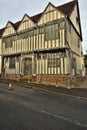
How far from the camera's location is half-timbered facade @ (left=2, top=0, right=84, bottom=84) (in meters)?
17.7

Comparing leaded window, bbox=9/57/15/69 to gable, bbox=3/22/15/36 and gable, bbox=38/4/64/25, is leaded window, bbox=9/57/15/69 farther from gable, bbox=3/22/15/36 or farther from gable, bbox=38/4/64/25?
gable, bbox=38/4/64/25

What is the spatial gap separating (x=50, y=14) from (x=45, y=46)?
3.71 metres

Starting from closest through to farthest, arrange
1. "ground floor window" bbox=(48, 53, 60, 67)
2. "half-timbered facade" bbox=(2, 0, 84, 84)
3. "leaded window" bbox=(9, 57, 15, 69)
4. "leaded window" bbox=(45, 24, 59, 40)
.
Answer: "half-timbered facade" bbox=(2, 0, 84, 84) → "ground floor window" bbox=(48, 53, 60, 67) → "leaded window" bbox=(45, 24, 59, 40) → "leaded window" bbox=(9, 57, 15, 69)

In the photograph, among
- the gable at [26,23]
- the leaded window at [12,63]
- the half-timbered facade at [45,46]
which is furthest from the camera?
the leaded window at [12,63]

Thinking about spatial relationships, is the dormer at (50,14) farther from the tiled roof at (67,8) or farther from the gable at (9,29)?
the gable at (9,29)

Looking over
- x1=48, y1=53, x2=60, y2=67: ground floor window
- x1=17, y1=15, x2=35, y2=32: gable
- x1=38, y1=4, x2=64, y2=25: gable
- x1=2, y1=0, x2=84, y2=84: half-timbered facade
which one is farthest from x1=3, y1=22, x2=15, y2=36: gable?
x1=48, y1=53, x2=60, y2=67: ground floor window

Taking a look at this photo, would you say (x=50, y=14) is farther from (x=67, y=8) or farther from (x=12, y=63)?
(x=12, y=63)

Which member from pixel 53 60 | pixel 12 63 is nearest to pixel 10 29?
pixel 12 63

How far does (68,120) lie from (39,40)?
14.6 m

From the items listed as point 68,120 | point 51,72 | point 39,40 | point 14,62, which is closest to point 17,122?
Answer: point 68,120

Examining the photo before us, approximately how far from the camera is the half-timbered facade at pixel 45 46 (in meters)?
17.7

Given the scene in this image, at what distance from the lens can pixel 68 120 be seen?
19.6 feet

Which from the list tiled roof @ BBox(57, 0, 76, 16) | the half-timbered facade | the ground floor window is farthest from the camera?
tiled roof @ BBox(57, 0, 76, 16)

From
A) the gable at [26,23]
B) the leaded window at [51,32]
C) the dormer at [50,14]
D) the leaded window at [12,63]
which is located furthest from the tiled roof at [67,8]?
the leaded window at [12,63]
